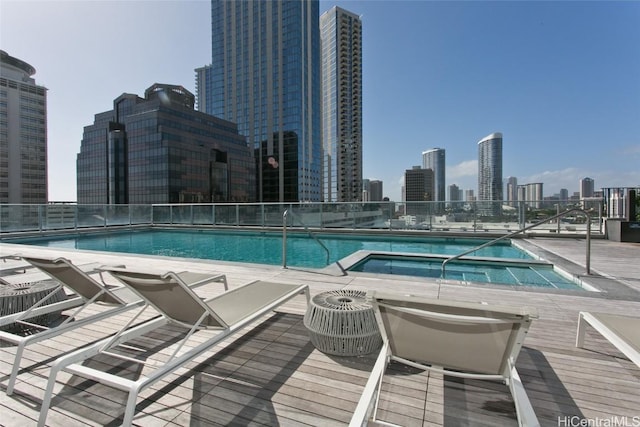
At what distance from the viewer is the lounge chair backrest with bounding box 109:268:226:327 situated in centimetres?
192

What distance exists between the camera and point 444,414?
1.66 meters

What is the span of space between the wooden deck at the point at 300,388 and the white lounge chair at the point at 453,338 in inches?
11.0

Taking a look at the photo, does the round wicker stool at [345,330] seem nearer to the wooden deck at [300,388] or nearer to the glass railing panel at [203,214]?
the wooden deck at [300,388]

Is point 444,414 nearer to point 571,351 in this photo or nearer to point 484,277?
point 571,351

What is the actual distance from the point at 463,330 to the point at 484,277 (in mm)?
5568

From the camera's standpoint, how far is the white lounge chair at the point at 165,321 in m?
1.59

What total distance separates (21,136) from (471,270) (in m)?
93.8

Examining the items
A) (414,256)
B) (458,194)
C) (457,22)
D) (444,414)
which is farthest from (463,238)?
(458,194)

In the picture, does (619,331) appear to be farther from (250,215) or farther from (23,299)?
(250,215)

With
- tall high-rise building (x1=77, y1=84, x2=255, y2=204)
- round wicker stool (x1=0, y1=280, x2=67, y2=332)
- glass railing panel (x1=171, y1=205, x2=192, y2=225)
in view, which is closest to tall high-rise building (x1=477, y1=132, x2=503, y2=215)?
tall high-rise building (x1=77, y1=84, x2=255, y2=204)

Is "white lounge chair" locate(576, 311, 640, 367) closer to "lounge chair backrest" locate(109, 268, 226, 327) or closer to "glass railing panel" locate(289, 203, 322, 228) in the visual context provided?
"lounge chair backrest" locate(109, 268, 226, 327)

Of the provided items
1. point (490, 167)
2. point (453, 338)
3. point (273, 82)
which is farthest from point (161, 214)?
point (490, 167)

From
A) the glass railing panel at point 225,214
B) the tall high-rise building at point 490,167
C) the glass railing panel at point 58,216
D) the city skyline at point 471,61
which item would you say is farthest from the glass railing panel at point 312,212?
the tall high-rise building at point 490,167

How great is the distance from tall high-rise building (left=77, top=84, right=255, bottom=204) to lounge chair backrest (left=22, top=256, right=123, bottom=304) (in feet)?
177
